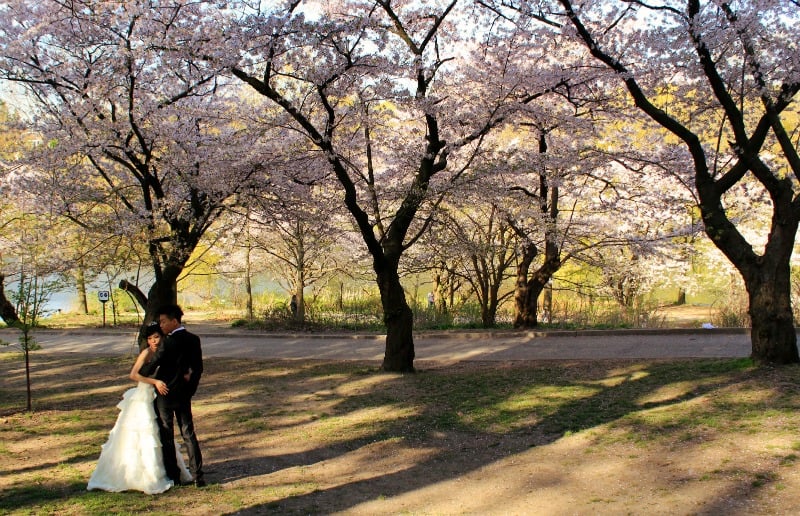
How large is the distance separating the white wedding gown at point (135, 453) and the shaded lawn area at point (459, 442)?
14 cm

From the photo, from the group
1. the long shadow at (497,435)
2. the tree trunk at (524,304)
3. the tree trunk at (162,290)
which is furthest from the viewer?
the tree trunk at (524,304)

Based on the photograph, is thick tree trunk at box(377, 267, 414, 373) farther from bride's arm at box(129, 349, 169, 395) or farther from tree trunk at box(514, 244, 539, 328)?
tree trunk at box(514, 244, 539, 328)

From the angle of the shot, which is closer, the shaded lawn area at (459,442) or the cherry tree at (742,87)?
the shaded lawn area at (459,442)

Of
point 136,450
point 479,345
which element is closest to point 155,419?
point 136,450

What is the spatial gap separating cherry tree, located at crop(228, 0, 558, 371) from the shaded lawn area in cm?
218

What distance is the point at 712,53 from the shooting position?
8773 mm

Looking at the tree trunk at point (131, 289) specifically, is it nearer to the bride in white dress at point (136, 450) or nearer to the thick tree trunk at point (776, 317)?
the bride in white dress at point (136, 450)

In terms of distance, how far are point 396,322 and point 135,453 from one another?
531 cm

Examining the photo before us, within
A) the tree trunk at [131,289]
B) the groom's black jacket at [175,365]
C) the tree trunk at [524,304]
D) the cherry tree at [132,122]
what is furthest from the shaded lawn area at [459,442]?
the tree trunk at [524,304]

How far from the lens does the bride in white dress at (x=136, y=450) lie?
538 centimetres

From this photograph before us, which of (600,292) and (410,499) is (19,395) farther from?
(600,292)

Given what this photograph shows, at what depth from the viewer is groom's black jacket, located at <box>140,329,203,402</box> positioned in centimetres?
539

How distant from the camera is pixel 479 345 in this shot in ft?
45.7

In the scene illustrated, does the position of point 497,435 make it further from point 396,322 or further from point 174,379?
point 396,322
